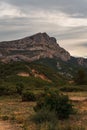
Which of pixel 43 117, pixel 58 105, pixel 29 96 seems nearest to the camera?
pixel 43 117

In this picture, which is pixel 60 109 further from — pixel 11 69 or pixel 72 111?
pixel 11 69

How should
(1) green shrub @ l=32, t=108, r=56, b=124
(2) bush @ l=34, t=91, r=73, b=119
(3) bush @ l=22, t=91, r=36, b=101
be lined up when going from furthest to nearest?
(3) bush @ l=22, t=91, r=36, b=101, (2) bush @ l=34, t=91, r=73, b=119, (1) green shrub @ l=32, t=108, r=56, b=124

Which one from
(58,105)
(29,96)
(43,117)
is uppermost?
(29,96)

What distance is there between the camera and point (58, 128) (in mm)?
20375

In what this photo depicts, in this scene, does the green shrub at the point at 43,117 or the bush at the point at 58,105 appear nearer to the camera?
the green shrub at the point at 43,117

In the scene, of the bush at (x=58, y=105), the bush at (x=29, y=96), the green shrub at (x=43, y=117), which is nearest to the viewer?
the green shrub at (x=43, y=117)

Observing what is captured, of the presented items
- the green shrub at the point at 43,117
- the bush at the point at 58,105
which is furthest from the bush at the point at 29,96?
the green shrub at the point at 43,117

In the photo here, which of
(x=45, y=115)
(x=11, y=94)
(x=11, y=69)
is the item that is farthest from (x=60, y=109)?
(x=11, y=69)

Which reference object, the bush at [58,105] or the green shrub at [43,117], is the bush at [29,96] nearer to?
the bush at [58,105]

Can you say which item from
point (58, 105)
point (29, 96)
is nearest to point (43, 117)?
point (58, 105)

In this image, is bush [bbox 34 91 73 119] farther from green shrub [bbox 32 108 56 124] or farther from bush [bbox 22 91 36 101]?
bush [bbox 22 91 36 101]

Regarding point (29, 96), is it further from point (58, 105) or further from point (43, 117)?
point (43, 117)

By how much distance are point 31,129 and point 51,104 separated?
8.38m

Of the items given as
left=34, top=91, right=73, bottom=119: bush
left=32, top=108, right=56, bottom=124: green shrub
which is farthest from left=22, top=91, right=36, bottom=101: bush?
left=32, top=108, right=56, bottom=124: green shrub
